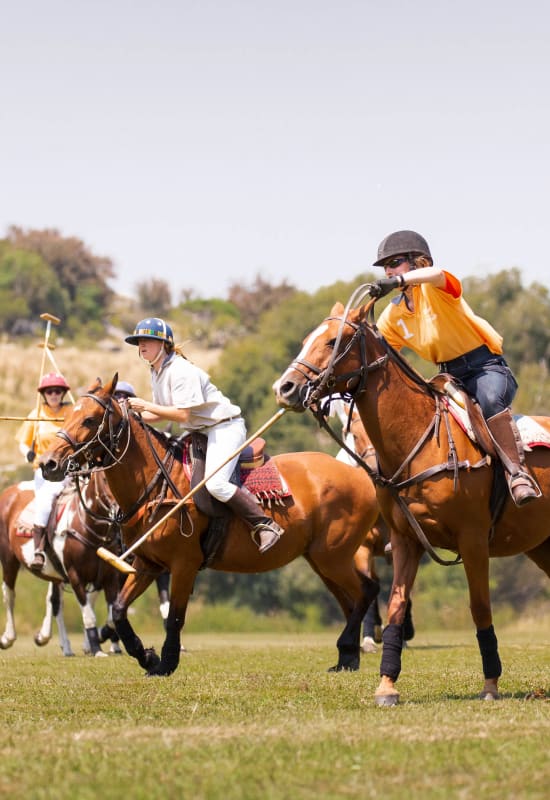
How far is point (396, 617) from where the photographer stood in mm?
9555

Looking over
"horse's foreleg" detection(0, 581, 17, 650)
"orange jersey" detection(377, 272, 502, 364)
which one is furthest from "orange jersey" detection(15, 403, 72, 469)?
"orange jersey" detection(377, 272, 502, 364)

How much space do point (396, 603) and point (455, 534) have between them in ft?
2.13

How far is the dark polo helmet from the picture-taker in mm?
9867

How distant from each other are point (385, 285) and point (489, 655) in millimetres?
2839

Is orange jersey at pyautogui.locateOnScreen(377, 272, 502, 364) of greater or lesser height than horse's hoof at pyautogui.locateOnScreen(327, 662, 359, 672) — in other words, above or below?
above

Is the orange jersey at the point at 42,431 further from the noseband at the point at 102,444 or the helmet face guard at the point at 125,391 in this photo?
the noseband at the point at 102,444

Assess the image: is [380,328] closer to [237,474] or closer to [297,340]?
[237,474]

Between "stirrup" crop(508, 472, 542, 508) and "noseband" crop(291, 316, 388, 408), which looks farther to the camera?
"stirrup" crop(508, 472, 542, 508)

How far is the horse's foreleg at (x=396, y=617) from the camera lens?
9312 millimetres

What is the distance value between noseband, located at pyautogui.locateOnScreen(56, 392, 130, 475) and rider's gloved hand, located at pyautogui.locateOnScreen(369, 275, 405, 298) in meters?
3.74

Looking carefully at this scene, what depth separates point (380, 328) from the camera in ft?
34.1

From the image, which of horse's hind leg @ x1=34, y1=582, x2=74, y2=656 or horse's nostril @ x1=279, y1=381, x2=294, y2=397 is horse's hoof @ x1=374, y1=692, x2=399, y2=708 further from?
horse's hind leg @ x1=34, y1=582, x2=74, y2=656

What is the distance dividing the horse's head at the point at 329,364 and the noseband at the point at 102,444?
128 inches

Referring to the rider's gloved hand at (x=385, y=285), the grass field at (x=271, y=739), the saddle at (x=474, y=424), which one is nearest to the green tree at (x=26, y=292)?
the grass field at (x=271, y=739)
